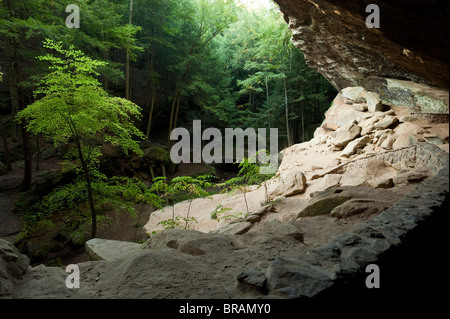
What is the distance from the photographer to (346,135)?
413 inches

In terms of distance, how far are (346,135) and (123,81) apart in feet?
59.7

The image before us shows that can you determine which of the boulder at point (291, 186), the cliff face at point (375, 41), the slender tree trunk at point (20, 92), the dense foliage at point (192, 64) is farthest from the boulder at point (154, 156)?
the cliff face at point (375, 41)

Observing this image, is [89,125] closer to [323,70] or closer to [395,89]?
[395,89]

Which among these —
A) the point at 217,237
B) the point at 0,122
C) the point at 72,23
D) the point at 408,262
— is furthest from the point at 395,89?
the point at 0,122

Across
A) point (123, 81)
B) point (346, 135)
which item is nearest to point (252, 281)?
point (346, 135)

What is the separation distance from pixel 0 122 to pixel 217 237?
51.7 ft

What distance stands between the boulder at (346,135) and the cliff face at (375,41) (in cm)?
192

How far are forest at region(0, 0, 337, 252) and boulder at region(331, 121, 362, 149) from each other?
706cm

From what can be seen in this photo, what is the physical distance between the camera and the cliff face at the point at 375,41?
101 inches

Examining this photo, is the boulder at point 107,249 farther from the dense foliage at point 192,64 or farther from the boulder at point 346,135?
the dense foliage at point 192,64

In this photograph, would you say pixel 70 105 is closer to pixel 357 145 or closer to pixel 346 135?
pixel 357 145

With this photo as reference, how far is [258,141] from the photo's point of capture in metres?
21.6

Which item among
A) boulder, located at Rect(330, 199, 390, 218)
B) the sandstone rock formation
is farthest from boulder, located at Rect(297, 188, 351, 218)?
boulder, located at Rect(330, 199, 390, 218)

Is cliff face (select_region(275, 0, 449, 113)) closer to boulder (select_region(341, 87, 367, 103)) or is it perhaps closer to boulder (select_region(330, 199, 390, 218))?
boulder (select_region(341, 87, 367, 103))
